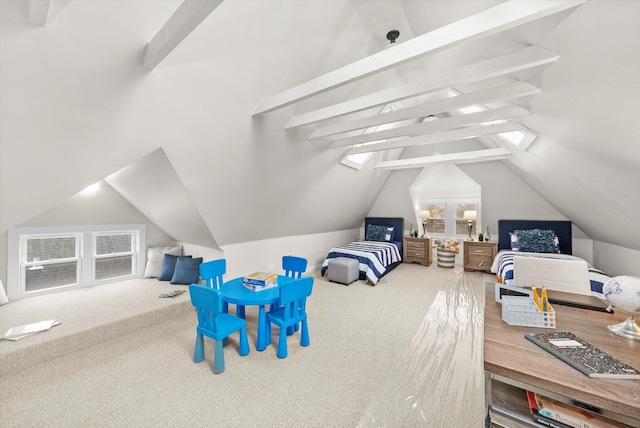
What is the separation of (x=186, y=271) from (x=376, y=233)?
4.33 m

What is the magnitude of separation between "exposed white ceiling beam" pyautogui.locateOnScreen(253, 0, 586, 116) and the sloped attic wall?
2.11ft

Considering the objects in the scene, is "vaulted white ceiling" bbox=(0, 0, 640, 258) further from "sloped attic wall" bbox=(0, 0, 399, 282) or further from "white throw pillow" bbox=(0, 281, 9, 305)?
"white throw pillow" bbox=(0, 281, 9, 305)

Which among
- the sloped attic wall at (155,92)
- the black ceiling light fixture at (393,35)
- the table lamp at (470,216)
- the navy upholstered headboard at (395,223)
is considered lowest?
the navy upholstered headboard at (395,223)

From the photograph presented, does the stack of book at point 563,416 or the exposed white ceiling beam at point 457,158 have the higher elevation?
the exposed white ceiling beam at point 457,158

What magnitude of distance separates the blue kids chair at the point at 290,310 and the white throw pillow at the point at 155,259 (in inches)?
100

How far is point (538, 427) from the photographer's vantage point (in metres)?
0.88

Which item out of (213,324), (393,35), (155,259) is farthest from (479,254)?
(155,259)

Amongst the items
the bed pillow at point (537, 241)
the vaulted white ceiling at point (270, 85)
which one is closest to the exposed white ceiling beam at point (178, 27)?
the vaulted white ceiling at point (270, 85)

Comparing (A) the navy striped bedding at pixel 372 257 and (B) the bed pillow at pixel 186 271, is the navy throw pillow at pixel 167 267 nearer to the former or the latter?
(B) the bed pillow at pixel 186 271

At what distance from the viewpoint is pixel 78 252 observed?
3.51 metres

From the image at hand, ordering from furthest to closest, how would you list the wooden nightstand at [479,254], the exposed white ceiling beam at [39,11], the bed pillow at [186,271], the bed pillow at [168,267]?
the wooden nightstand at [479,254]
the bed pillow at [168,267]
the bed pillow at [186,271]
the exposed white ceiling beam at [39,11]

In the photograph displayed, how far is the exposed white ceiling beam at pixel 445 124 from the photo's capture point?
8.52 feet

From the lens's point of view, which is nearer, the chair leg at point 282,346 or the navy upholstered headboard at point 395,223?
the chair leg at point 282,346

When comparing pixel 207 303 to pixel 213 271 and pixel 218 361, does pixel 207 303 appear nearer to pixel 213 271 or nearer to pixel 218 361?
pixel 218 361
